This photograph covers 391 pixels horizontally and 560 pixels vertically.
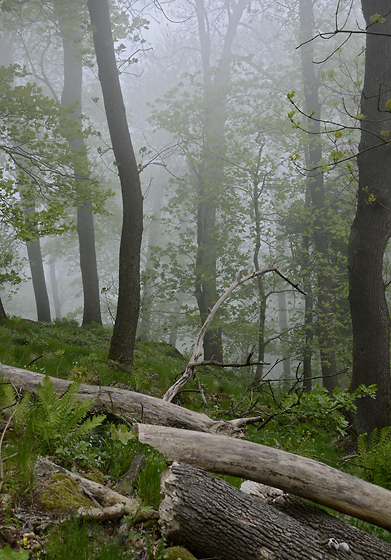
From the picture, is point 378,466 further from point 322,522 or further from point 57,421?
point 57,421

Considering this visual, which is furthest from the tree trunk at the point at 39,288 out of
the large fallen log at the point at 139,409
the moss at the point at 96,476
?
the moss at the point at 96,476

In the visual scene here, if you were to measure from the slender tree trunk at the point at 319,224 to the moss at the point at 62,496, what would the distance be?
10457 mm

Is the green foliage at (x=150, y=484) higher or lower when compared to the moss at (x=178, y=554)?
higher

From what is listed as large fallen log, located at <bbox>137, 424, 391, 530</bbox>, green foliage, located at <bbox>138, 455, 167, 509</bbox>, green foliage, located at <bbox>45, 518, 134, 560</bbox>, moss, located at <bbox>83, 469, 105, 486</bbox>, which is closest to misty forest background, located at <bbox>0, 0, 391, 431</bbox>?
large fallen log, located at <bbox>137, 424, 391, 530</bbox>

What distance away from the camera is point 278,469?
131 inches

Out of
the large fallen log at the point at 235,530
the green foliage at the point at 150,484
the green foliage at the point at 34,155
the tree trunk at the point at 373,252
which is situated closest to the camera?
the large fallen log at the point at 235,530

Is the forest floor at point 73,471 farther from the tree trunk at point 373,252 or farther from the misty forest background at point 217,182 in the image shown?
the misty forest background at point 217,182

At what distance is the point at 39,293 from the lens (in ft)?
57.8

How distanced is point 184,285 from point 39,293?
7.17 m

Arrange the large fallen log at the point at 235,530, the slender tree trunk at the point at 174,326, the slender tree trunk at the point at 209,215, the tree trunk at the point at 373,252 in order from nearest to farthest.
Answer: the large fallen log at the point at 235,530, the tree trunk at the point at 373,252, the slender tree trunk at the point at 209,215, the slender tree trunk at the point at 174,326

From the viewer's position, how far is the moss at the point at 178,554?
8.18 ft

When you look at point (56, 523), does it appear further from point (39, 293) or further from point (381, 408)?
point (39, 293)

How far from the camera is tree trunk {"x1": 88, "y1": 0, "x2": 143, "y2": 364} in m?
8.38

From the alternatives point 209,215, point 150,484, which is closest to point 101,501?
point 150,484
